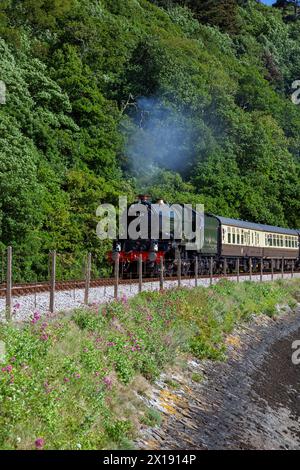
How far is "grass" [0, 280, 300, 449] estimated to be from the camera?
831 centimetres

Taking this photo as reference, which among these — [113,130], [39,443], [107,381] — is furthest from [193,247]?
[39,443]

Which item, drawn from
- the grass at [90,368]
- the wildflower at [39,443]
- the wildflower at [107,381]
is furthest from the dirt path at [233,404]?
the wildflower at [39,443]

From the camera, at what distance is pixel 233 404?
44.5 ft

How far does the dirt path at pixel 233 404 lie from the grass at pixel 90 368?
1.43ft

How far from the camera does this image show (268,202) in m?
60.2

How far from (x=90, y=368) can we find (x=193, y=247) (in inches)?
737

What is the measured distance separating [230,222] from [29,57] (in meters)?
19.3

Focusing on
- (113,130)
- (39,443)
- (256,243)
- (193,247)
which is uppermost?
(113,130)

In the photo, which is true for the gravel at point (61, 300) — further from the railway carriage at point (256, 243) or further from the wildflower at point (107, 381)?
the railway carriage at point (256, 243)

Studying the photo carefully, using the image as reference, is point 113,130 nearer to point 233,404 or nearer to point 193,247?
point 193,247

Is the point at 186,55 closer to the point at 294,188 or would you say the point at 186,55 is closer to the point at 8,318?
the point at 294,188

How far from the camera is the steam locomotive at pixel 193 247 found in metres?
27.0

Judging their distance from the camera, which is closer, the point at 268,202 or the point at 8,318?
the point at 8,318
